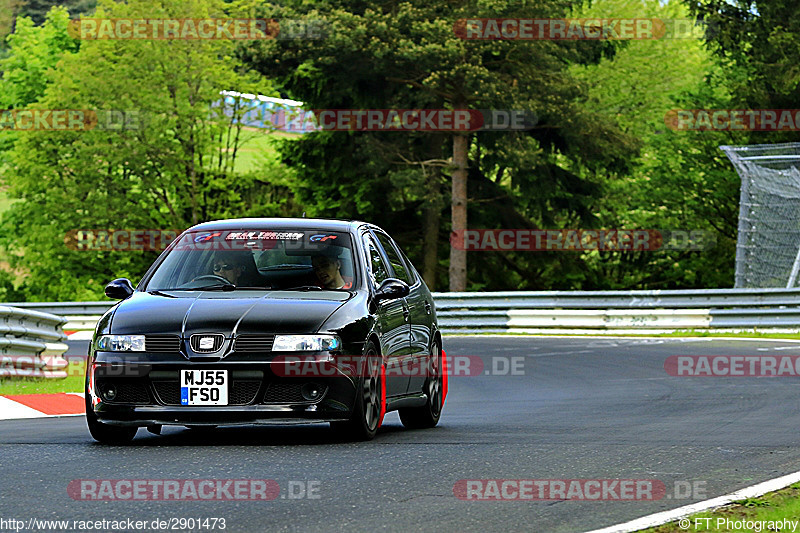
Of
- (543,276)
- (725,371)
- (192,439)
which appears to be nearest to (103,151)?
(543,276)

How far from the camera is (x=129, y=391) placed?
8836 mm

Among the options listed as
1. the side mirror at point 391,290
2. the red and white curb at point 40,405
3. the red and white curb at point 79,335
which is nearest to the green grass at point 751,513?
the side mirror at point 391,290

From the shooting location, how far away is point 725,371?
695 inches

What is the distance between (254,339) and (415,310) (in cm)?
228

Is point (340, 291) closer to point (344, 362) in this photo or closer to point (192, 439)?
point (344, 362)

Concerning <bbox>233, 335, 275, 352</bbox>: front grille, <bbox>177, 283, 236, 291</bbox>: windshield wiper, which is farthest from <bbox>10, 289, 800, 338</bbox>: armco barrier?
<bbox>233, 335, 275, 352</bbox>: front grille

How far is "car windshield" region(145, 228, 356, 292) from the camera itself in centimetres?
974

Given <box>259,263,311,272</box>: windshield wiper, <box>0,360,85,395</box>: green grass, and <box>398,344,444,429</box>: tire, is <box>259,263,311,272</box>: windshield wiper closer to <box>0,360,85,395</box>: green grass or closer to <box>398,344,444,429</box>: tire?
<box>398,344,444,429</box>: tire

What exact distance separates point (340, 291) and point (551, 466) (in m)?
2.34

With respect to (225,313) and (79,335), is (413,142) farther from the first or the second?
(225,313)

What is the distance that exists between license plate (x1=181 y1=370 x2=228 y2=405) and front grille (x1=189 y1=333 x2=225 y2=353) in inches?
5.4

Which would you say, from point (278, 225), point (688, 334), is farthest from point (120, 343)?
point (688, 334)

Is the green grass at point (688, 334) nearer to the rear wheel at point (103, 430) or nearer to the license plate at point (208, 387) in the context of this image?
the rear wheel at point (103, 430)

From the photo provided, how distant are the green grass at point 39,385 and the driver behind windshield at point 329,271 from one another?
5.35 metres
